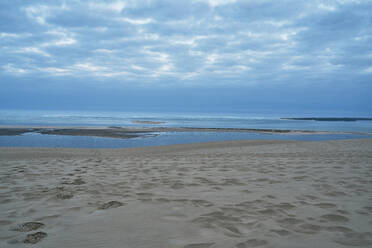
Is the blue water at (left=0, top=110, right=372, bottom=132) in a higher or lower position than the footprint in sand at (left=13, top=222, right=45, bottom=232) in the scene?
higher

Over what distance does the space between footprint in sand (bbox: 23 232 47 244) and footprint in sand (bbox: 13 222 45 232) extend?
0.71 feet

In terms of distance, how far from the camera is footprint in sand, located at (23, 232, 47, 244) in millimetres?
2992

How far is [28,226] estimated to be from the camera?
3.43 m

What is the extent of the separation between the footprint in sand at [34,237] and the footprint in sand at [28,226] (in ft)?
0.71

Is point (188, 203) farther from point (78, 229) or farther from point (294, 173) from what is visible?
point (294, 173)

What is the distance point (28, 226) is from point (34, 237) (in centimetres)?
44

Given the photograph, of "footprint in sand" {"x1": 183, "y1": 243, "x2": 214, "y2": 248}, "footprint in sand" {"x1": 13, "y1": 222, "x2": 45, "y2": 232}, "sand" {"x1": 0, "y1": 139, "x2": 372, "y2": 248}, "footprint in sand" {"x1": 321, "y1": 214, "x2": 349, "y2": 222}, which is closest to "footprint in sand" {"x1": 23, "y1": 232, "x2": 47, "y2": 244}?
"sand" {"x1": 0, "y1": 139, "x2": 372, "y2": 248}

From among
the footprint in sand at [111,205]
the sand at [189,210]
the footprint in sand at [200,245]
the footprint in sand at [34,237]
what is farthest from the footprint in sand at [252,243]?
the footprint in sand at [34,237]

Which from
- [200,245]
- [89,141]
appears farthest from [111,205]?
[89,141]

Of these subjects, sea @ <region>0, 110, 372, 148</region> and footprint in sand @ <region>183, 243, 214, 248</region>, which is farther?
sea @ <region>0, 110, 372, 148</region>

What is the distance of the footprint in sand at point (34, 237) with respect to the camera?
118 inches

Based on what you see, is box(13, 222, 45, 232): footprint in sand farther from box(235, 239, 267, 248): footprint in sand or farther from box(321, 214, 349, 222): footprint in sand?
box(321, 214, 349, 222): footprint in sand

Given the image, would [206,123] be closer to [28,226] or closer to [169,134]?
[169,134]

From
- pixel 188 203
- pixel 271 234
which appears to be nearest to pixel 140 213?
pixel 188 203
